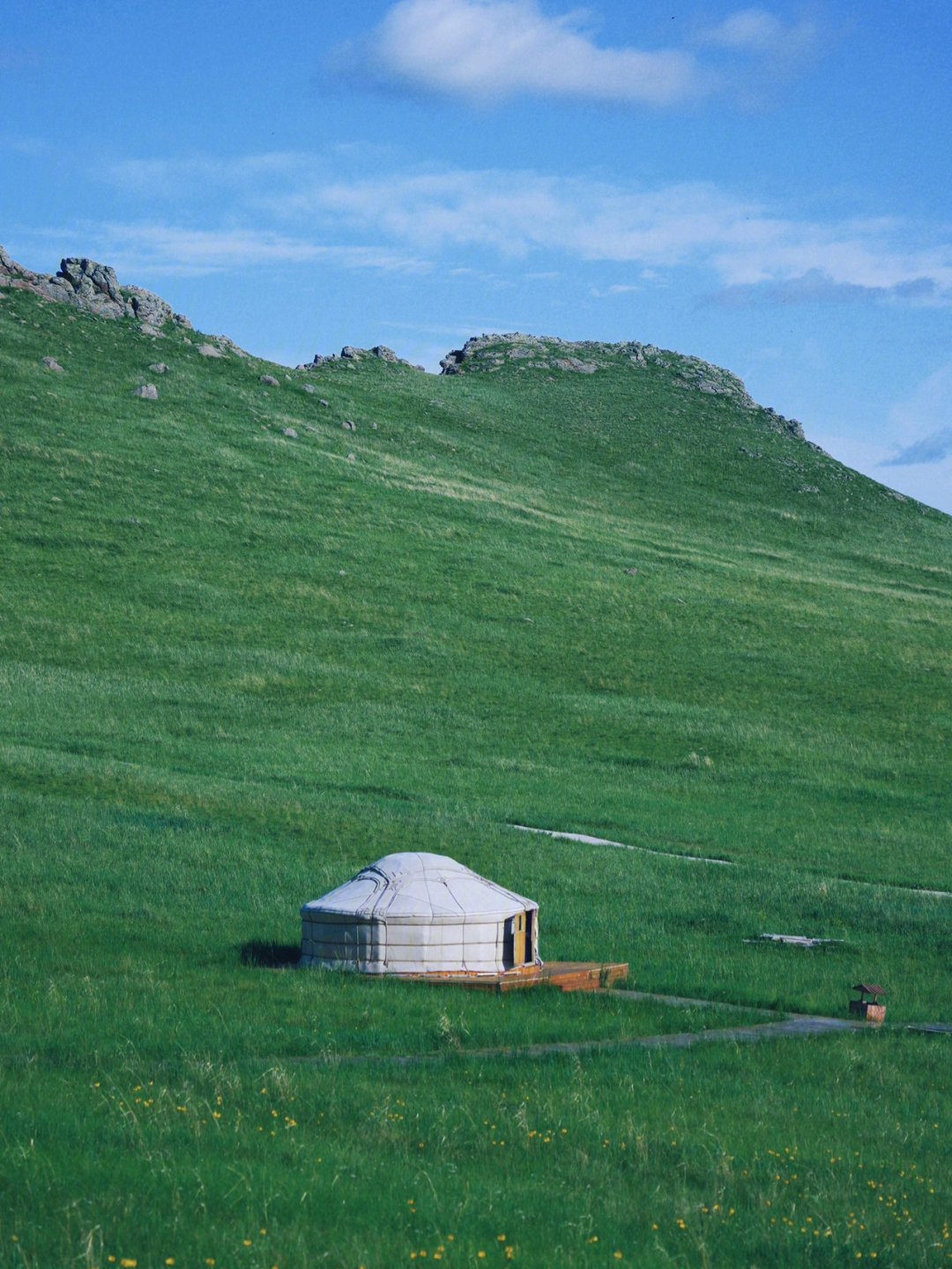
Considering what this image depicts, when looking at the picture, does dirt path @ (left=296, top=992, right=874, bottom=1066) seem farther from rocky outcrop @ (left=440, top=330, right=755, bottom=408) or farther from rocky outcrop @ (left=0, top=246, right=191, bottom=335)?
rocky outcrop @ (left=440, top=330, right=755, bottom=408)

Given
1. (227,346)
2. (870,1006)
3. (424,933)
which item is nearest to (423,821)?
(424,933)

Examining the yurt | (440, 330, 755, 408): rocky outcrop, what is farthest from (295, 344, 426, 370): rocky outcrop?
the yurt

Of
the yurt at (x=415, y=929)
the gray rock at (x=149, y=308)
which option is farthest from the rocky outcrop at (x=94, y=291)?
the yurt at (x=415, y=929)

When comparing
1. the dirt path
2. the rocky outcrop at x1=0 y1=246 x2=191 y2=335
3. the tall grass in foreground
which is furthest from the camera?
the rocky outcrop at x1=0 y1=246 x2=191 y2=335

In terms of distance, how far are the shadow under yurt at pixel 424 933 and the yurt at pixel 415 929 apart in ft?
0.04

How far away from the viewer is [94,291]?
109500mm

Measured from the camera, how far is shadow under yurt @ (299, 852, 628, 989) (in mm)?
19625

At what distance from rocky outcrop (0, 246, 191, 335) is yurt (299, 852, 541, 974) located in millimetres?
93882

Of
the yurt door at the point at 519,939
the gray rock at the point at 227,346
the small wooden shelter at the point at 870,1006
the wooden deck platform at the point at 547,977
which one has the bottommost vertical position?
Result: the small wooden shelter at the point at 870,1006

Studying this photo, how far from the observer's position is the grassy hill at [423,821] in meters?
10.0

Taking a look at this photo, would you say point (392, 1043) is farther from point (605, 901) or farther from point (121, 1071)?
point (605, 901)

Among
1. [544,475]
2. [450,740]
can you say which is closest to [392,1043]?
[450,740]

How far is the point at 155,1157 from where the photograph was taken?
9.89 meters

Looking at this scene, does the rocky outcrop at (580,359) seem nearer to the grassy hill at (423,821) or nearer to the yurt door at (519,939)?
the grassy hill at (423,821)
